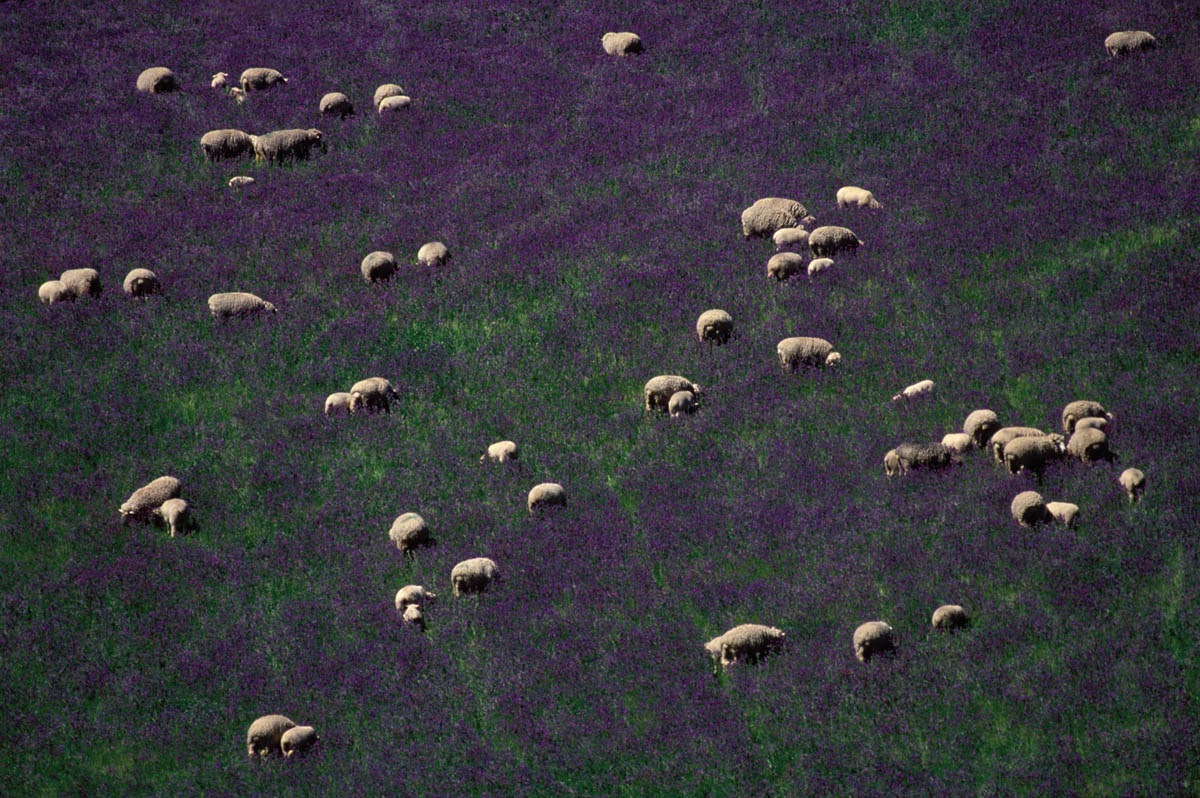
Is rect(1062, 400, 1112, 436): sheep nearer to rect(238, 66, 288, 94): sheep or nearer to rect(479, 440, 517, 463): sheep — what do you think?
rect(479, 440, 517, 463): sheep

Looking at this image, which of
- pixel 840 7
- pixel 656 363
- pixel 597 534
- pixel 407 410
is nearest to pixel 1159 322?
pixel 656 363

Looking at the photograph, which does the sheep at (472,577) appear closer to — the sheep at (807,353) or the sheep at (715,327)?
the sheep at (715,327)

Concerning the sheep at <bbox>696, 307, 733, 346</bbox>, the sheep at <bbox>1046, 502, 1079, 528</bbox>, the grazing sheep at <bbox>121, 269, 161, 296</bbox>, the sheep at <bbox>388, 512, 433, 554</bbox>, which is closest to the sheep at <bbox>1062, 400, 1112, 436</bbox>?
the sheep at <bbox>1046, 502, 1079, 528</bbox>

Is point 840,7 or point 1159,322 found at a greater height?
point 840,7

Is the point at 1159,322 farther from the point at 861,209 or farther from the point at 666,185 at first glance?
the point at 666,185

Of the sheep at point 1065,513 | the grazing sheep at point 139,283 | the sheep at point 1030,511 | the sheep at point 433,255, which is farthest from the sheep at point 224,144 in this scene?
the sheep at point 1065,513
